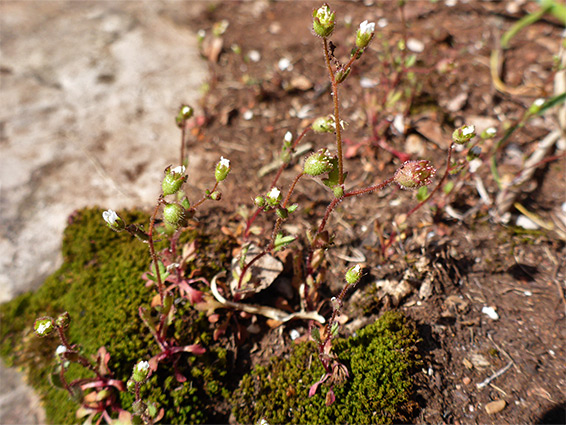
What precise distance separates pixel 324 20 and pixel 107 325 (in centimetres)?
200

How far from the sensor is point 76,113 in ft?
11.5

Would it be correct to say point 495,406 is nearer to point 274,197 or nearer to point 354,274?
point 354,274

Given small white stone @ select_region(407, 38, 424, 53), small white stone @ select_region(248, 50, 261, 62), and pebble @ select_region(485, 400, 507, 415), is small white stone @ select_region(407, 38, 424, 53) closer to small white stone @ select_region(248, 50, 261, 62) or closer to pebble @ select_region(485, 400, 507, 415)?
small white stone @ select_region(248, 50, 261, 62)

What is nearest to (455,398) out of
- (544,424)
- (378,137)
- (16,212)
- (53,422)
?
(544,424)

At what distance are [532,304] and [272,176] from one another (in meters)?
1.87

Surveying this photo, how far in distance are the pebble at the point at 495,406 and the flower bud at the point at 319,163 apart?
1389 millimetres

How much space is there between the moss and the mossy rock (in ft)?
0.74

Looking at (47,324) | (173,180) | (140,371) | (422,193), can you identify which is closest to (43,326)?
(47,324)

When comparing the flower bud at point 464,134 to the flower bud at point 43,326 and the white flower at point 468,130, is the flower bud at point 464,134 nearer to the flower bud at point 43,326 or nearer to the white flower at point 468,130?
the white flower at point 468,130

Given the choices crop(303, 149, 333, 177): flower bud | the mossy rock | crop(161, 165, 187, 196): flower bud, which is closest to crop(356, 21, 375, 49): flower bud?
crop(303, 149, 333, 177): flower bud

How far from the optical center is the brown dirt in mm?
2094

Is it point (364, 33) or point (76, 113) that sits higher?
point (364, 33)

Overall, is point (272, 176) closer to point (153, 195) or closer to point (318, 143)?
point (318, 143)

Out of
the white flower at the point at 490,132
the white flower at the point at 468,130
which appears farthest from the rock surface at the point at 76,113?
the white flower at the point at 490,132
